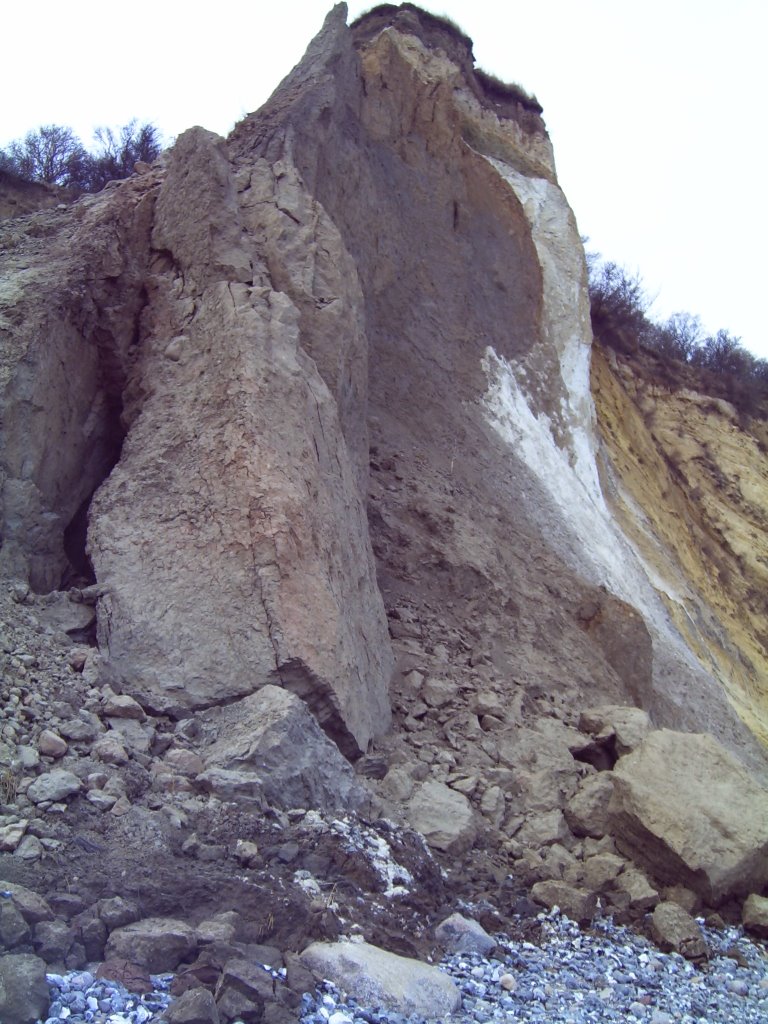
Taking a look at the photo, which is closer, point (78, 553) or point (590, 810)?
point (590, 810)

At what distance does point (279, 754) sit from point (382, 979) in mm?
1133

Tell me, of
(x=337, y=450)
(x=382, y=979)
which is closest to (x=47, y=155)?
(x=337, y=450)

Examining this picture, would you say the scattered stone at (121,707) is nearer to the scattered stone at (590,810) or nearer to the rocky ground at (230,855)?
the rocky ground at (230,855)

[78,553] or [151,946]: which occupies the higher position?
[78,553]

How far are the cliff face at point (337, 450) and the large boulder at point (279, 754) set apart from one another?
0.16 meters

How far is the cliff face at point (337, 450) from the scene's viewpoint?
4.97 m

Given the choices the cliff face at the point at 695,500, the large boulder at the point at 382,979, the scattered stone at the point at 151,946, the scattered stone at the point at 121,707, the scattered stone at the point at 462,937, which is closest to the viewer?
the scattered stone at the point at 151,946

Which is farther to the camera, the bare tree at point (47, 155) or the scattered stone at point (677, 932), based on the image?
the bare tree at point (47, 155)

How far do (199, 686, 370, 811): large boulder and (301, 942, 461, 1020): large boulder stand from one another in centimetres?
84

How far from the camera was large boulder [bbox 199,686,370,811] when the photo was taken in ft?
13.6

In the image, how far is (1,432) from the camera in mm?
5234

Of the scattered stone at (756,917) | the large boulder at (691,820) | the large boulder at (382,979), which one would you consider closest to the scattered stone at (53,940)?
the large boulder at (382,979)

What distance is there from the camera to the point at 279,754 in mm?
4207

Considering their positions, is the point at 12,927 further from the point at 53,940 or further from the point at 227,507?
the point at 227,507
